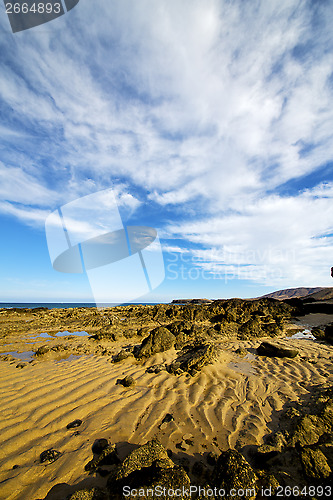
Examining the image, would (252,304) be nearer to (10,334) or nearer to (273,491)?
(273,491)

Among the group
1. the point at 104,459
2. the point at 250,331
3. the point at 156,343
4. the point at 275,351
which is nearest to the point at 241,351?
the point at 275,351

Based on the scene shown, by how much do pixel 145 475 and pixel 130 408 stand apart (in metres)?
2.02

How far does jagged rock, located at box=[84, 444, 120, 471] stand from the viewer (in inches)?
109

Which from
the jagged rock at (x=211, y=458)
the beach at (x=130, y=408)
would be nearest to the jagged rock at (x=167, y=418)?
the beach at (x=130, y=408)

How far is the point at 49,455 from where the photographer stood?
2.95 meters

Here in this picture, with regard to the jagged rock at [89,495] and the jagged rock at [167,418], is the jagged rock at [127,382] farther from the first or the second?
the jagged rock at [89,495]

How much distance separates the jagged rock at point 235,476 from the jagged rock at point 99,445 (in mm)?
1742

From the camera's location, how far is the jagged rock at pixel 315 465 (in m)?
2.36

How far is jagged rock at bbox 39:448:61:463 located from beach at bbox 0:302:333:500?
49 mm

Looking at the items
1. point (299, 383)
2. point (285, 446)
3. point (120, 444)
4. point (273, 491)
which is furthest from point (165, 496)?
point (299, 383)

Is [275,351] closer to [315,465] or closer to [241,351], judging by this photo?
[241,351]

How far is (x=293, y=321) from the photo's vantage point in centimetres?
1430

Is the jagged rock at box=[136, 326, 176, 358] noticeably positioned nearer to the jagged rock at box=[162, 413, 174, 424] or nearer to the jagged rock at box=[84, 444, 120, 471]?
the jagged rock at box=[162, 413, 174, 424]

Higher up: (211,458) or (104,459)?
(104,459)
